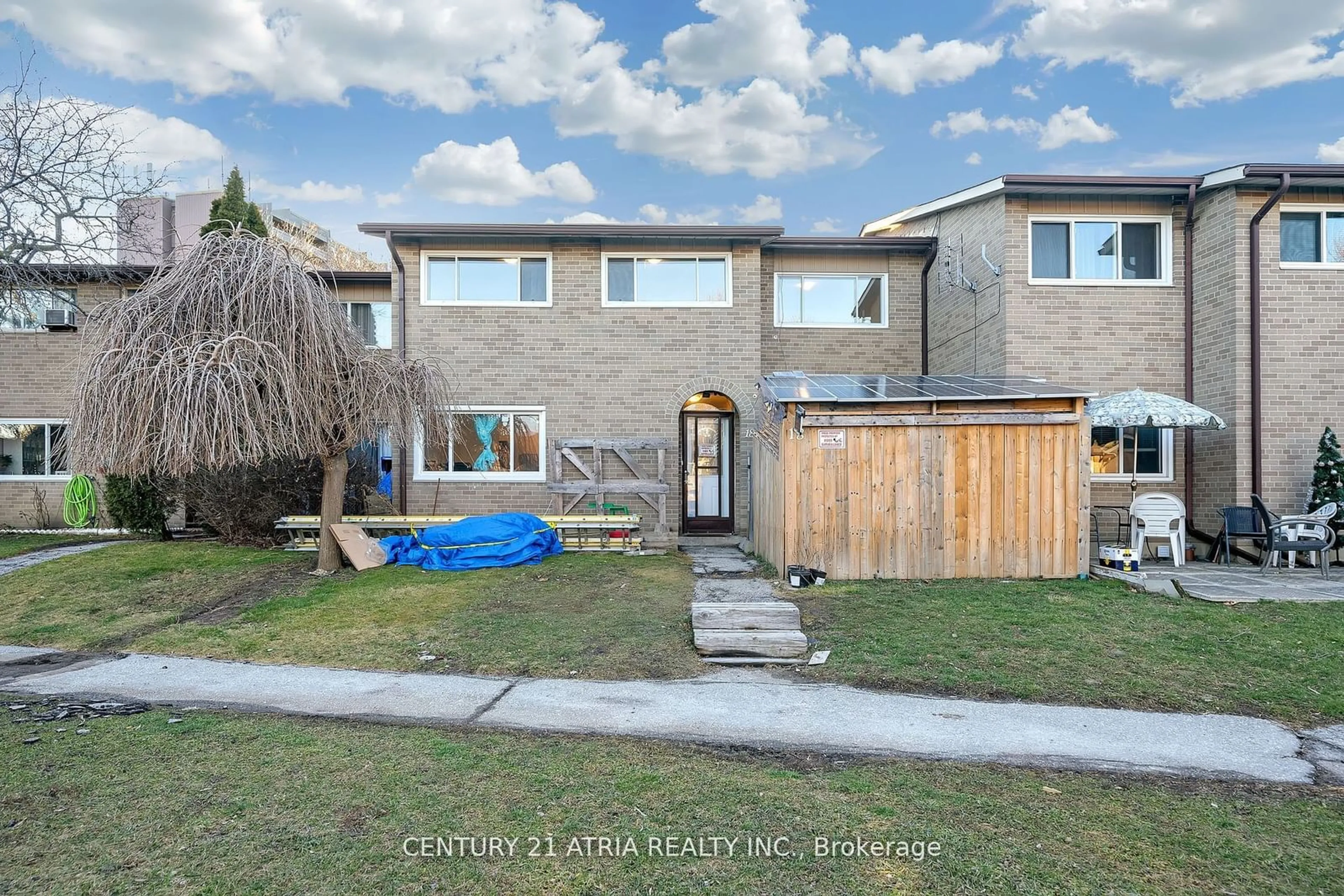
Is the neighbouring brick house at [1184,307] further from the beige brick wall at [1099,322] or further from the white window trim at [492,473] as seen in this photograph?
the white window trim at [492,473]

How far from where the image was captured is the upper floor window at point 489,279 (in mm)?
12914

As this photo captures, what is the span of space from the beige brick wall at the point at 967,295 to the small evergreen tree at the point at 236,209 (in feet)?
45.4

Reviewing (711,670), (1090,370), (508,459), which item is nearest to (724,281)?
(508,459)

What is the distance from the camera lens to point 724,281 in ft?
42.7

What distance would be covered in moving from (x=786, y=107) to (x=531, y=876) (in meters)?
22.6

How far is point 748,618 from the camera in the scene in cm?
674

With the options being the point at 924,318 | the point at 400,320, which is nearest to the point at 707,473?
Answer: the point at 924,318

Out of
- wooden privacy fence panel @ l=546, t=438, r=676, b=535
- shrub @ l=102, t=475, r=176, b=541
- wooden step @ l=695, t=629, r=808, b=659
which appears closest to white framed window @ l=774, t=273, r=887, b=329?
wooden privacy fence panel @ l=546, t=438, r=676, b=535

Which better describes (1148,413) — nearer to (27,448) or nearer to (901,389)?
(901,389)

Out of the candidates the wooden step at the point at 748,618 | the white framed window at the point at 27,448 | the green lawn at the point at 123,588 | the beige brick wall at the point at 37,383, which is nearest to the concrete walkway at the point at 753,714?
the wooden step at the point at 748,618

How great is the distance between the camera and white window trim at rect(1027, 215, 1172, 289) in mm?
11820

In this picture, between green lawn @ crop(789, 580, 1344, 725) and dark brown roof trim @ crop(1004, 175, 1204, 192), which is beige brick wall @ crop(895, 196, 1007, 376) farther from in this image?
green lawn @ crop(789, 580, 1344, 725)

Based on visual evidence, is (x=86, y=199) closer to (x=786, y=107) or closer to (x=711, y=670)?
(x=711, y=670)

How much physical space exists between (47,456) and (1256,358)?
72.1 feet
